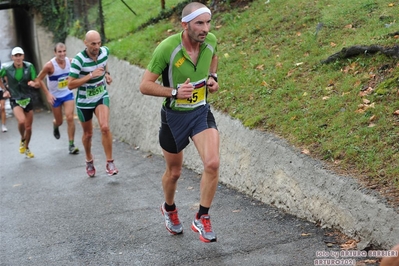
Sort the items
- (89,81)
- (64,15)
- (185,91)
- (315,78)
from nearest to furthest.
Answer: (185,91)
(315,78)
(89,81)
(64,15)

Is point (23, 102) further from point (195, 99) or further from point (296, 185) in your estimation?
point (195, 99)

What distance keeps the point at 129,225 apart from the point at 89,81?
315 centimetres

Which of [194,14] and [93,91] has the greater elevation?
[194,14]

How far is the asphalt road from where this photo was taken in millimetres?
6488

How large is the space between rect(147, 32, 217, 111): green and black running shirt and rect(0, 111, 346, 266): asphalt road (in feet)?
4.71

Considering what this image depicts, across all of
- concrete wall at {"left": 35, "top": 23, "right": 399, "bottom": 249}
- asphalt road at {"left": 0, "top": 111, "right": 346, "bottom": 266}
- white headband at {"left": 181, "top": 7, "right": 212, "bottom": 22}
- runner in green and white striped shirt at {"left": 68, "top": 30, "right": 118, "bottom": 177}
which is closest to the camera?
concrete wall at {"left": 35, "top": 23, "right": 399, "bottom": 249}

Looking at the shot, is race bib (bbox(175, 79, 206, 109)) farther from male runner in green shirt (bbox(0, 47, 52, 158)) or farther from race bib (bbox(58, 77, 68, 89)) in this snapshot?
male runner in green shirt (bbox(0, 47, 52, 158))

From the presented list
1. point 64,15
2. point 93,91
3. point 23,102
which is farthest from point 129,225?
point 64,15

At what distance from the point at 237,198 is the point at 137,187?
1.95 m

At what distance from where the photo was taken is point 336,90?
873cm

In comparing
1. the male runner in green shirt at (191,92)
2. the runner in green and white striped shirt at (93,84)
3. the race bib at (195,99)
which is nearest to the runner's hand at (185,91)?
the male runner in green shirt at (191,92)

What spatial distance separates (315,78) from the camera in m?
9.28

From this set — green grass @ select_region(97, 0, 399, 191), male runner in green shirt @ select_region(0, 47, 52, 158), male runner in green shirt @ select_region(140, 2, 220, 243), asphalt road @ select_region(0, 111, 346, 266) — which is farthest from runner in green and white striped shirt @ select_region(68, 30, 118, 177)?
male runner in green shirt @ select_region(0, 47, 52, 158)

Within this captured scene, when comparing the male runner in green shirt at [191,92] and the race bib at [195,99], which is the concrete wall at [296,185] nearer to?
the male runner in green shirt at [191,92]
